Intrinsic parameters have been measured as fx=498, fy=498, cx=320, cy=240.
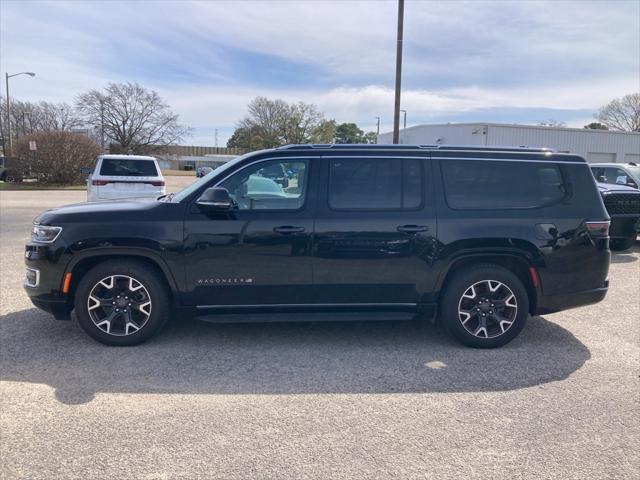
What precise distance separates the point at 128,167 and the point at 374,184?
1077cm

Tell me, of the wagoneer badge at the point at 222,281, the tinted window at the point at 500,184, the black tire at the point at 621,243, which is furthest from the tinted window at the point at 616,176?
the wagoneer badge at the point at 222,281

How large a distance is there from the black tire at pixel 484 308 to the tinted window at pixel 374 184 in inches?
35.3

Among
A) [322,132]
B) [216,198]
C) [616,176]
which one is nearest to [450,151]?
[216,198]

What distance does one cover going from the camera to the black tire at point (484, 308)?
482 cm

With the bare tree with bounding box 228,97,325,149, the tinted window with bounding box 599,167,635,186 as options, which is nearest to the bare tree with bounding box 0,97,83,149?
the bare tree with bounding box 228,97,325,149

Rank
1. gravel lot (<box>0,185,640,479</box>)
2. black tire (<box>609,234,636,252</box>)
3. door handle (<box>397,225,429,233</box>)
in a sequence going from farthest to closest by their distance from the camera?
black tire (<box>609,234,636,252</box>), door handle (<box>397,225,429,233</box>), gravel lot (<box>0,185,640,479</box>)

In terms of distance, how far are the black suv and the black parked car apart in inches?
226

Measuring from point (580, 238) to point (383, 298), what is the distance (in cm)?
203

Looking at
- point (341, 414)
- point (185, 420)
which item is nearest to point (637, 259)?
point (341, 414)

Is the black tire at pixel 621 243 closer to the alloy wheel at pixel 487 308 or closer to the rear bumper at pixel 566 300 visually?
the rear bumper at pixel 566 300

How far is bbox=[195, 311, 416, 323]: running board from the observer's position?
4.69m

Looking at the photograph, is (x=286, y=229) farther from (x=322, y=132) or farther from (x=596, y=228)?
(x=322, y=132)

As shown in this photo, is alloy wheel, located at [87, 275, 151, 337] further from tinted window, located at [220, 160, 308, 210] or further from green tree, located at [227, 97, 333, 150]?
green tree, located at [227, 97, 333, 150]

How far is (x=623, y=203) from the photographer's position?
32.5ft
